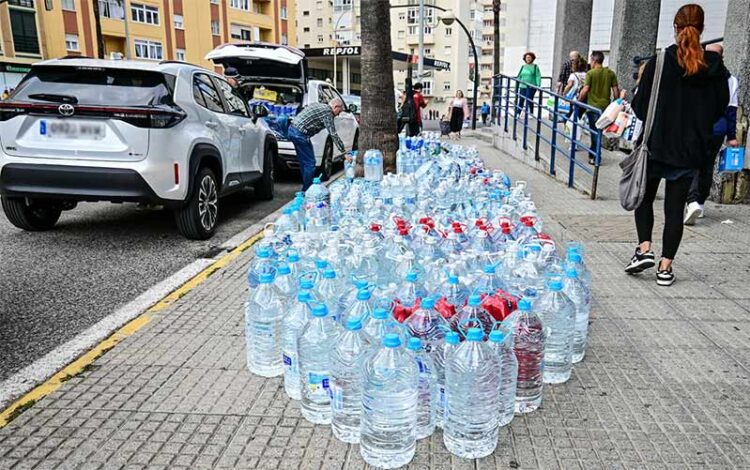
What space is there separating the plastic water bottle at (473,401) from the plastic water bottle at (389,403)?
218 millimetres

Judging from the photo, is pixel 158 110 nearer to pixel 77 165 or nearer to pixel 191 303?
pixel 77 165

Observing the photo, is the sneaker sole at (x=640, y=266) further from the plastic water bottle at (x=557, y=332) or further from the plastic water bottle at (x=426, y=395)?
the plastic water bottle at (x=426, y=395)

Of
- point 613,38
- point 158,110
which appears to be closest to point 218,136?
point 158,110

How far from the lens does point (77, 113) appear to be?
224 inches

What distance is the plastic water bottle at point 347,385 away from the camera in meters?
2.71

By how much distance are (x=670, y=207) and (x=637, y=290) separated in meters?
0.74

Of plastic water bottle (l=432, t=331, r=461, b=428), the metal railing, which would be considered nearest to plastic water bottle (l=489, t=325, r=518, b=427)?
plastic water bottle (l=432, t=331, r=461, b=428)

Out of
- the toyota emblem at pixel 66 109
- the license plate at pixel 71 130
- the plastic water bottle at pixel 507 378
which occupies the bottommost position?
the plastic water bottle at pixel 507 378

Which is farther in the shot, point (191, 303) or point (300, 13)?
point (300, 13)

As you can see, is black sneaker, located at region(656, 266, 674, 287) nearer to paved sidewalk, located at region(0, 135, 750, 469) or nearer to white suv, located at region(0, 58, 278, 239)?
paved sidewalk, located at region(0, 135, 750, 469)

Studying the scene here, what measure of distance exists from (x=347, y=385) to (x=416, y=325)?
0.45 meters

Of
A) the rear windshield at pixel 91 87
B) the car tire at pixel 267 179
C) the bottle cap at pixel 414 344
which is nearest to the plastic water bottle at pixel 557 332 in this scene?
the bottle cap at pixel 414 344

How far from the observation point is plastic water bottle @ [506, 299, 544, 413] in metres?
2.88

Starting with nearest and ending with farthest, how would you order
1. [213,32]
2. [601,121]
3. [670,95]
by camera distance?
[670,95] → [601,121] → [213,32]
